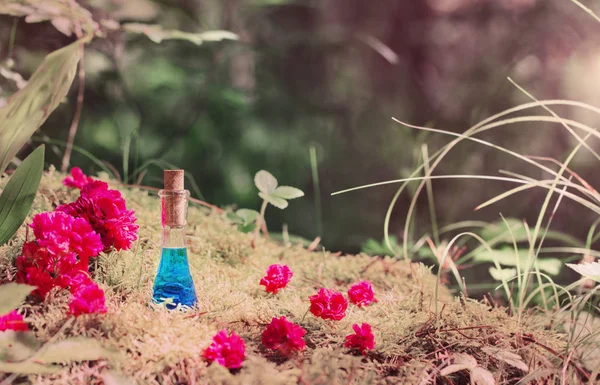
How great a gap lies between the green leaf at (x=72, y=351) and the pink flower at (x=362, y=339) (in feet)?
1.25

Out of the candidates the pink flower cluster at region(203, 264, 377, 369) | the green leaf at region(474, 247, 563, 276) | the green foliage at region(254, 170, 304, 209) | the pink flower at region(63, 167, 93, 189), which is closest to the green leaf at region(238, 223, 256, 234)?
the green foliage at region(254, 170, 304, 209)

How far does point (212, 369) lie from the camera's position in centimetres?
78

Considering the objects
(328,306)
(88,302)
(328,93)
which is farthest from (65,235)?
(328,93)

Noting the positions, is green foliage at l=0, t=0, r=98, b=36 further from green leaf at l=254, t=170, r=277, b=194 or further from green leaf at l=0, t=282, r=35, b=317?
green leaf at l=0, t=282, r=35, b=317

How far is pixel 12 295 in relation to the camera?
2.46 ft

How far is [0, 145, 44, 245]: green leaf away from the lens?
0.96 m

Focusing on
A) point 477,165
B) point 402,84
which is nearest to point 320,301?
point 477,165

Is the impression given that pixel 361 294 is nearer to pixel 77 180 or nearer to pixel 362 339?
pixel 362 339

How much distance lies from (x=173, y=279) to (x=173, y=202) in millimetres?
137

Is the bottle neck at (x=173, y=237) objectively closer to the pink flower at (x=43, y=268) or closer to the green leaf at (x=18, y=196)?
the pink flower at (x=43, y=268)

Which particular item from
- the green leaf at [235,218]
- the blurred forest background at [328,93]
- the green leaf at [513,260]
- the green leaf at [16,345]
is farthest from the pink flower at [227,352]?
the blurred forest background at [328,93]

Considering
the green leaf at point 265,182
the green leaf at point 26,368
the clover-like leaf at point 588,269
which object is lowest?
the green leaf at point 26,368

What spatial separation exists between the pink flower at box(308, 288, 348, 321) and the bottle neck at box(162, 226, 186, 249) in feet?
0.87

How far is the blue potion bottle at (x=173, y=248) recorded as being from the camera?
3.01ft
